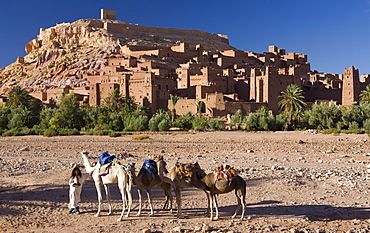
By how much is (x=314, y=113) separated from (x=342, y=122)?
2562mm

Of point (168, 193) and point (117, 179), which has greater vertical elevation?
point (117, 179)

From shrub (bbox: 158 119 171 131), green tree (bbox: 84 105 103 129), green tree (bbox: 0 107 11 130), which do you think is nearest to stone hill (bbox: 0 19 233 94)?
green tree (bbox: 0 107 11 130)

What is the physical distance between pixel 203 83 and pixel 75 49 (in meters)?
35.2

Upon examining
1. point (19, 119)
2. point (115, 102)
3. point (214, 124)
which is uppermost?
point (115, 102)

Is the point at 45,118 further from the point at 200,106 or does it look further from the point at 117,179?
the point at 117,179

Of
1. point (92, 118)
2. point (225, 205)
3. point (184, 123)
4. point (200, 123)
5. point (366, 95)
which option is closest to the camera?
point (225, 205)

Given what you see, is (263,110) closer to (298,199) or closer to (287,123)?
(287,123)

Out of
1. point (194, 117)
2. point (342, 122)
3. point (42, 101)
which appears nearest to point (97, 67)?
point (42, 101)

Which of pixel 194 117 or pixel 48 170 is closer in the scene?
pixel 48 170

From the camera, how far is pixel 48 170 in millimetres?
11297

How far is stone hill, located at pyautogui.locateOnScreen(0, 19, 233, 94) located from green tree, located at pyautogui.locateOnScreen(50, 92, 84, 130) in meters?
19.0

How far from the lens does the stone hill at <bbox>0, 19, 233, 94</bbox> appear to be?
61031 mm

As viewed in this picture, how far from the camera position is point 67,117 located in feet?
119

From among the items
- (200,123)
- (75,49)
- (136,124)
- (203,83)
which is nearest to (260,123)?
(200,123)
